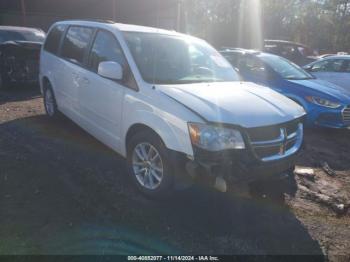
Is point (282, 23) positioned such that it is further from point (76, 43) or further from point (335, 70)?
point (76, 43)

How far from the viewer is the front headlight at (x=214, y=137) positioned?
331 cm

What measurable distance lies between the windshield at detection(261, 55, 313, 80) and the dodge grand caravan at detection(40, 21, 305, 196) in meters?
3.08

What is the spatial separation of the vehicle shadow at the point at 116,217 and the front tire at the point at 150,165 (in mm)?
156

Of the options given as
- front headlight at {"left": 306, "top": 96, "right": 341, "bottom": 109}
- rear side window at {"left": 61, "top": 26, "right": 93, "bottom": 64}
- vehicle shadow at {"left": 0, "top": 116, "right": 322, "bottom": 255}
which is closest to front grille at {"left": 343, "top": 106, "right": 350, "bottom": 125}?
front headlight at {"left": 306, "top": 96, "right": 341, "bottom": 109}

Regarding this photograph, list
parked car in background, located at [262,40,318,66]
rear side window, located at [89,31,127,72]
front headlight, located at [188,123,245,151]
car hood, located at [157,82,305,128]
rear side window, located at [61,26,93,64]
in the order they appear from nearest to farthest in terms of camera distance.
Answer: front headlight, located at [188,123,245,151] → car hood, located at [157,82,305,128] → rear side window, located at [89,31,127,72] → rear side window, located at [61,26,93,64] → parked car in background, located at [262,40,318,66]

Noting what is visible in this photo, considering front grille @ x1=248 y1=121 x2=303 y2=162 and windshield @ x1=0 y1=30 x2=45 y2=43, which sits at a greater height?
windshield @ x1=0 y1=30 x2=45 y2=43

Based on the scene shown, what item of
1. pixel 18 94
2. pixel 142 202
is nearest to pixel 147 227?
pixel 142 202

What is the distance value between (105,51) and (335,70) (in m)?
7.35

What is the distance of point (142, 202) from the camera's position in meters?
3.92

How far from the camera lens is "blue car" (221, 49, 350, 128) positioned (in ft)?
22.7

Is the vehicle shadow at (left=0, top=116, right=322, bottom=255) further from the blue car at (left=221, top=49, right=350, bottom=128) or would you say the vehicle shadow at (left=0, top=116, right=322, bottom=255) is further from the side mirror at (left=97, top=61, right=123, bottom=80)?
the blue car at (left=221, top=49, right=350, bottom=128)

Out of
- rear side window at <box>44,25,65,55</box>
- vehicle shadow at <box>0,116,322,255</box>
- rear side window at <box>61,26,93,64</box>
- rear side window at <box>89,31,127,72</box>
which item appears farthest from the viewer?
rear side window at <box>44,25,65,55</box>

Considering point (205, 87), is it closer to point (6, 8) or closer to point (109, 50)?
point (109, 50)

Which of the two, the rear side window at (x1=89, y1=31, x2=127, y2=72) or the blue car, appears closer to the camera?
the rear side window at (x1=89, y1=31, x2=127, y2=72)
